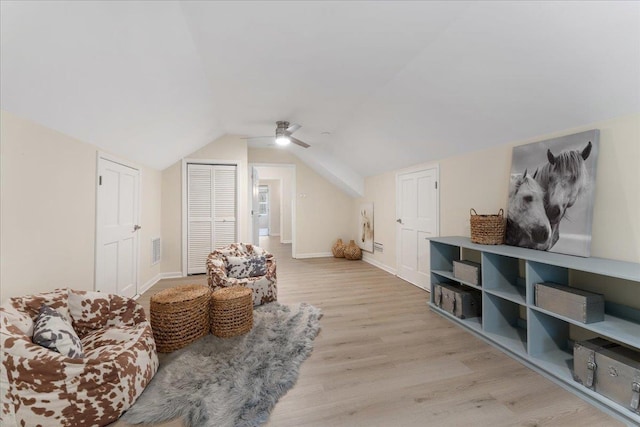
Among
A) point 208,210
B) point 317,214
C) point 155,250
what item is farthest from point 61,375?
point 317,214

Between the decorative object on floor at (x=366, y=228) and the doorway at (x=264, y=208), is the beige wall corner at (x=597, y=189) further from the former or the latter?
the doorway at (x=264, y=208)

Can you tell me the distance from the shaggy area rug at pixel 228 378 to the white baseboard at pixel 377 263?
2.55 metres

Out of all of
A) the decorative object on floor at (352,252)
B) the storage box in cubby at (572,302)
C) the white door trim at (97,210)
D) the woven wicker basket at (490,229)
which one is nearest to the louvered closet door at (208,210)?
the white door trim at (97,210)

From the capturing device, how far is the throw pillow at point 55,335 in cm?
149

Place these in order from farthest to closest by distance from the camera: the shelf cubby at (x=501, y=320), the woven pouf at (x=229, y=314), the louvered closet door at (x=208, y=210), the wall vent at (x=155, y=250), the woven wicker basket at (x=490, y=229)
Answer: the louvered closet door at (x=208, y=210)
the wall vent at (x=155, y=250)
the woven wicker basket at (x=490, y=229)
the woven pouf at (x=229, y=314)
the shelf cubby at (x=501, y=320)

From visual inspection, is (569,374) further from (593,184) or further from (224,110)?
(224,110)

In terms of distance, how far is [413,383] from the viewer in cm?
184

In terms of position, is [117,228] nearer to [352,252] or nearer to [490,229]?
[490,229]

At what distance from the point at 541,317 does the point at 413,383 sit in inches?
45.9

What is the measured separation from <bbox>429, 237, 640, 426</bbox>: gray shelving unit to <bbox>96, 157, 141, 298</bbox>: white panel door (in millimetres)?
3746

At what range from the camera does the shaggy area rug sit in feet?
5.04

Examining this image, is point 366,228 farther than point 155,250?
Yes

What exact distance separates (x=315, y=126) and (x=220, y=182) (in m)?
2.07

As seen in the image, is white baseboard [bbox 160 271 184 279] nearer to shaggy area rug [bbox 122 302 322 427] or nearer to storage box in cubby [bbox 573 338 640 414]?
shaggy area rug [bbox 122 302 322 427]
